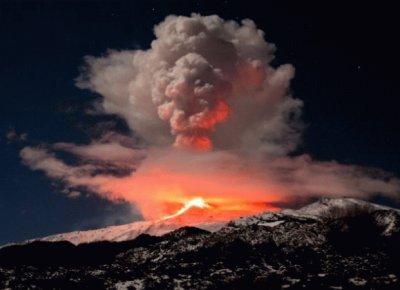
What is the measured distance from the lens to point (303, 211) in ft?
378

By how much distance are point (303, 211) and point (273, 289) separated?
5320 cm

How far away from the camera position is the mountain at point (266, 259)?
235 feet

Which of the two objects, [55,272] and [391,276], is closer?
[391,276]

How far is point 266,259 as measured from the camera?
88.4 metres

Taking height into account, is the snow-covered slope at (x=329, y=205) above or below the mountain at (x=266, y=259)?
above

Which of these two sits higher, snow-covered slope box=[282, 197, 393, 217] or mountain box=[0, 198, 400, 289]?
snow-covered slope box=[282, 197, 393, 217]

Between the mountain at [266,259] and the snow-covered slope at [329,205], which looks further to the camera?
the snow-covered slope at [329,205]

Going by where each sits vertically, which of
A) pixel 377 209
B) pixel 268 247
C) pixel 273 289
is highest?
pixel 377 209

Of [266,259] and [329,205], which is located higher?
[329,205]

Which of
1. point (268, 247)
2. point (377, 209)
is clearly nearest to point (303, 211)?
point (377, 209)

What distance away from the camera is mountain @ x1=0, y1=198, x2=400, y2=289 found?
71500 millimetres

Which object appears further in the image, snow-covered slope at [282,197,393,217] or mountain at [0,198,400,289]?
snow-covered slope at [282,197,393,217]

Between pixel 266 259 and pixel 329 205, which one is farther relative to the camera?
pixel 329 205

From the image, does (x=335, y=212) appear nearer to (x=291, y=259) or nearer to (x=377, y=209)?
(x=377, y=209)
